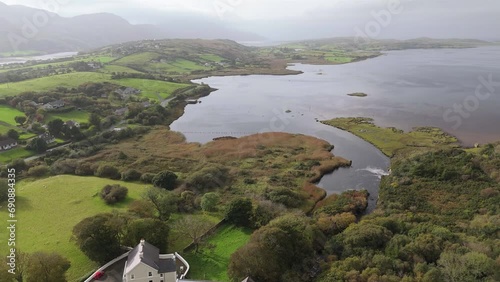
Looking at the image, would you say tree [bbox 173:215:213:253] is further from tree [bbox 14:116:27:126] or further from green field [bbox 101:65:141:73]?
green field [bbox 101:65:141:73]

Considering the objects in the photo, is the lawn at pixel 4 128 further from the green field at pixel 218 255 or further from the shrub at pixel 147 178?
the green field at pixel 218 255

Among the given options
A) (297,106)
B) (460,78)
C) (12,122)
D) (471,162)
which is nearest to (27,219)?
(12,122)

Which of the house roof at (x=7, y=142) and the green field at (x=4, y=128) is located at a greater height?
the green field at (x=4, y=128)

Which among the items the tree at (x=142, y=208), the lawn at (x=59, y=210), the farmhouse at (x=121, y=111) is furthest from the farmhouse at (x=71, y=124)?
the tree at (x=142, y=208)

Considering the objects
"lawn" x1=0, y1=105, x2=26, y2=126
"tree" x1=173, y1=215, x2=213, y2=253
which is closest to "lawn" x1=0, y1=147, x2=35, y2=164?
"lawn" x1=0, y1=105, x2=26, y2=126

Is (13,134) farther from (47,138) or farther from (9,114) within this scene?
(9,114)
